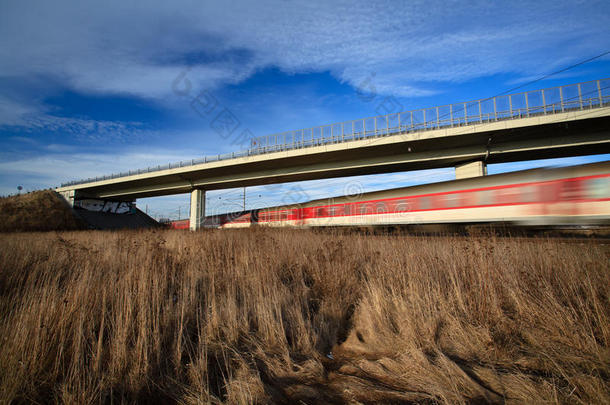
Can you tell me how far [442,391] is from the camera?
1.97 meters

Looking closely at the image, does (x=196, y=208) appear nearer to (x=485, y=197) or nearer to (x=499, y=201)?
(x=485, y=197)

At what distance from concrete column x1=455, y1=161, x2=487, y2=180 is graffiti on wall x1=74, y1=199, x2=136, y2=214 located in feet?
167

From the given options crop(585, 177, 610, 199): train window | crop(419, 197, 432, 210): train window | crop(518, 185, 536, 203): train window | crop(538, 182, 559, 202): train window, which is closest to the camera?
crop(585, 177, 610, 199): train window

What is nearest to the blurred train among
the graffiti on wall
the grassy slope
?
the grassy slope

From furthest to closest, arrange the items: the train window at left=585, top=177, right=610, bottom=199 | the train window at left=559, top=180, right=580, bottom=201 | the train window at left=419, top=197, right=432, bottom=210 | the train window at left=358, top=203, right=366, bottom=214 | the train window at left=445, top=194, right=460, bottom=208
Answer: the train window at left=358, top=203, right=366, bottom=214 < the train window at left=419, top=197, right=432, bottom=210 < the train window at left=445, top=194, right=460, bottom=208 < the train window at left=559, top=180, right=580, bottom=201 < the train window at left=585, top=177, right=610, bottom=199

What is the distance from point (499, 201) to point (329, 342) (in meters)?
14.1

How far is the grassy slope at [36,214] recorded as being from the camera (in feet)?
98.4

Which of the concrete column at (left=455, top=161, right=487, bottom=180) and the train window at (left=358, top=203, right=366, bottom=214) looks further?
the concrete column at (left=455, top=161, right=487, bottom=180)

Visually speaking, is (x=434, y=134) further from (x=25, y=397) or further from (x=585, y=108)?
(x=25, y=397)

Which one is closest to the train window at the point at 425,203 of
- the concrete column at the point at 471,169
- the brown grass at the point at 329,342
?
the concrete column at the point at 471,169

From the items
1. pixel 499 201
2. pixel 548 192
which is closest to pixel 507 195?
pixel 499 201

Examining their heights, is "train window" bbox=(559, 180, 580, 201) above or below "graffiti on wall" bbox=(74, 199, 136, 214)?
below

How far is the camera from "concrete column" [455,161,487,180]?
22.6 m

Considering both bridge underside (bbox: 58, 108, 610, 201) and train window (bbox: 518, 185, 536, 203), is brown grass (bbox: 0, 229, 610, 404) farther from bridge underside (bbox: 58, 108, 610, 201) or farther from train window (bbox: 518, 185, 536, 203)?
bridge underside (bbox: 58, 108, 610, 201)
